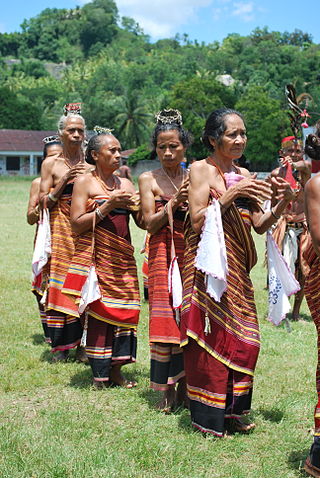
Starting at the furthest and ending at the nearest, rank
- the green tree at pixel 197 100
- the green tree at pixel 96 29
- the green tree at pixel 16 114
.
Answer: the green tree at pixel 96 29 → the green tree at pixel 16 114 → the green tree at pixel 197 100

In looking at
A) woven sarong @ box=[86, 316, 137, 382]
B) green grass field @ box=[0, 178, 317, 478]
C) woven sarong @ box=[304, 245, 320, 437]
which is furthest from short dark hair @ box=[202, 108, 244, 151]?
green grass field @ box=[0, 178, 317, 478]

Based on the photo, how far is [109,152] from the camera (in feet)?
17.7

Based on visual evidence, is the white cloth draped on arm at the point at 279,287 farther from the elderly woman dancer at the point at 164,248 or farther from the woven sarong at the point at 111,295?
the woven sarong at the point at 111,295

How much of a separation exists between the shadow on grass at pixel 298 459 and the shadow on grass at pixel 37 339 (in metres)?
3.62

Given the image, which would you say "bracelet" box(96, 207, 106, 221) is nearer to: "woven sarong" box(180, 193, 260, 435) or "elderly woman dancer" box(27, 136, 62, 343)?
"woven sarong" box(180, 193, 260, 435)

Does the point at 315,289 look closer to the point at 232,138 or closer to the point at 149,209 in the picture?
the point at 232,138

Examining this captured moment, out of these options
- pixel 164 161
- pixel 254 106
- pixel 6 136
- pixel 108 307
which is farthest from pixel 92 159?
pixel 6 136

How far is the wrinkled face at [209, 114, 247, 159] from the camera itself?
14.2ft

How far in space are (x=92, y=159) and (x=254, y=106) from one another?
50.9m

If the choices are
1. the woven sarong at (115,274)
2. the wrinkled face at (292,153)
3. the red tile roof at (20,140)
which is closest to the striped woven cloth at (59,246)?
the woven sarong at (115,274)

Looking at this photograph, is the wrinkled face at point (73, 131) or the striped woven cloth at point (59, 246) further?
the striped woven cloth at point (59, 246)

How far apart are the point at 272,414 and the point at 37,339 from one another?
10.6ft

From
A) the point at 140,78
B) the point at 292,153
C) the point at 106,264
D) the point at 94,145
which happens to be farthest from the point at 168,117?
the point at 140,78

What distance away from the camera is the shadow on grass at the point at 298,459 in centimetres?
385
